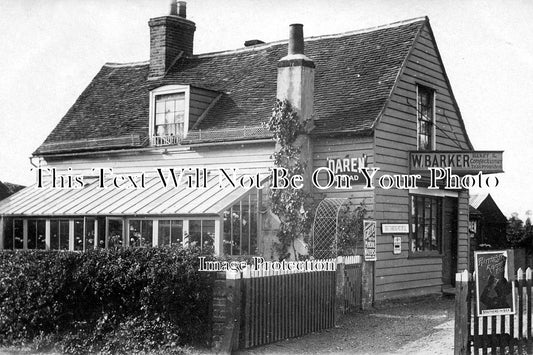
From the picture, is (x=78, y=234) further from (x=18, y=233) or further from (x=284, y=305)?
(x=284, y=305)

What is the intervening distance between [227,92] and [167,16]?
437 centimetres

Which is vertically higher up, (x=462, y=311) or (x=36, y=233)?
(x=36, y=233)

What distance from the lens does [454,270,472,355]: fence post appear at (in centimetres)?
974

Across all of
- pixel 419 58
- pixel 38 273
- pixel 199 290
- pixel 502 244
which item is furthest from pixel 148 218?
pixel 502 244

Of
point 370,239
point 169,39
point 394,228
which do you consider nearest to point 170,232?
point 370,239

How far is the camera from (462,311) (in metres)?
9.77

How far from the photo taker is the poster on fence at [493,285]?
9.77 m

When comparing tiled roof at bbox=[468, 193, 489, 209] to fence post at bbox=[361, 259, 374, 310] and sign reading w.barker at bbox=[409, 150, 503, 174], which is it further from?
fence post at bbox=[361, 259, 374, 310]

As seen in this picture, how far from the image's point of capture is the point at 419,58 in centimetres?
1902

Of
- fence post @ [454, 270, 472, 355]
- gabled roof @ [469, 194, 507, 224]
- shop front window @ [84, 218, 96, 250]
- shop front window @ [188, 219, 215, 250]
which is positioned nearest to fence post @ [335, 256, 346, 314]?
shop front window @ [188, 219, 215, 250]

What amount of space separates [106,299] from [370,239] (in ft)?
23.4

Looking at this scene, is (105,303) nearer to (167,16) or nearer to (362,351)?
(362,351)

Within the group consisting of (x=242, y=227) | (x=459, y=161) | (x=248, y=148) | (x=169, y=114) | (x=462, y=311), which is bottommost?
(x=462, y=311)

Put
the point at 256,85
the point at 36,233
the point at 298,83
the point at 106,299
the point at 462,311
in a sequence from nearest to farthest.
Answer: the point at 462,311, the point at 106,299, the point at 298,83, the point at 36,233, the point at 256,85
